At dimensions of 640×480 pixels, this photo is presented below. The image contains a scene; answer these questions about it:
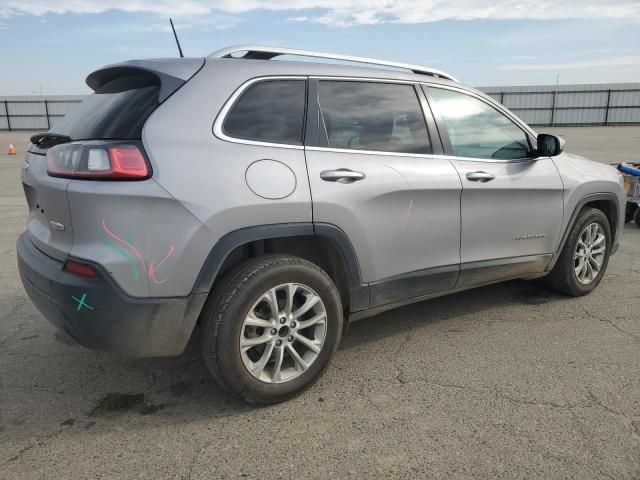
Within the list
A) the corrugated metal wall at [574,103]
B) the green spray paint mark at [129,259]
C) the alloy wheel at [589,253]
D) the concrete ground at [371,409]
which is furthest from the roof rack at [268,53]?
the corrugated metal wall at [574,103]

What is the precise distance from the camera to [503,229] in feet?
11.9

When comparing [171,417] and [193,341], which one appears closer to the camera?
[171,417]

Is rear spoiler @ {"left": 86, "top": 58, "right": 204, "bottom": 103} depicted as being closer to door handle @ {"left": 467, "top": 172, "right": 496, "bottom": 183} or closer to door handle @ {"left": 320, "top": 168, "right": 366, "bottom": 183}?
door handle @ {"left": 320, "top": 168, "right": 366, "bottom": 183}

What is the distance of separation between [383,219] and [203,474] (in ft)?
5.20

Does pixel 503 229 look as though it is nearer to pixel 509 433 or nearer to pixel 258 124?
pixel 509 433

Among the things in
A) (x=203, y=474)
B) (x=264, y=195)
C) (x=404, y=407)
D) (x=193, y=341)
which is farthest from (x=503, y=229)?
(x=203, y=474)

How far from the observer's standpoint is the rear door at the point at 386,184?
111 inches

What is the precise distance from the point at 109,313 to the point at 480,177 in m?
2.36

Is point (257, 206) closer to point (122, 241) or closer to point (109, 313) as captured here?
point (122, 241)

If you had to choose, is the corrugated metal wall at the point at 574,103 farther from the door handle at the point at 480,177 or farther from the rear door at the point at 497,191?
the door handle at the point at 480,177

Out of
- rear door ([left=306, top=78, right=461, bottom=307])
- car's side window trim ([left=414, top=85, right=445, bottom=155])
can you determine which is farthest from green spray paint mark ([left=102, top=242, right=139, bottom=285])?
car's side window trim ([left=414, top=85, right=445, bottom=155])

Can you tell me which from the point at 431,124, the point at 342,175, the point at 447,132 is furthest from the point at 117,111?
the point at 447,132

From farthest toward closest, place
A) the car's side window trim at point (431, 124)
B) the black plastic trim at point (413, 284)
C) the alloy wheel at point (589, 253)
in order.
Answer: the alloy wheel at point (589, 253)
the car's side window trim at point (431, 124)
the black plastic trim at point (413, 284)

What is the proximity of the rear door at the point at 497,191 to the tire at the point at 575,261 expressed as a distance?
250 mm
